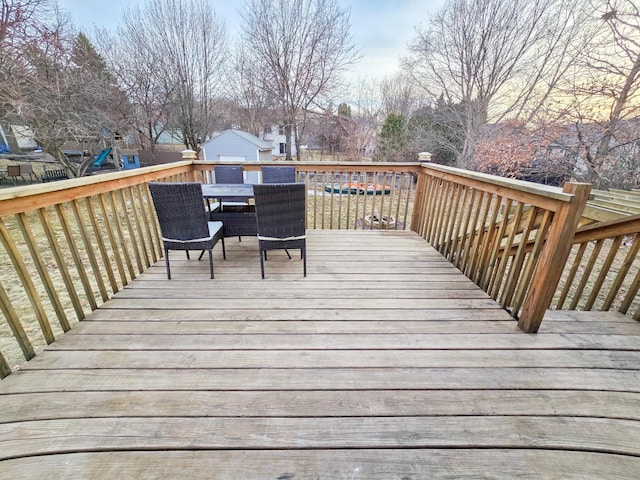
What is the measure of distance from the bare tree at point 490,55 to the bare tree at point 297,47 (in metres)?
2.93

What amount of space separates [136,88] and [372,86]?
34.2 ft

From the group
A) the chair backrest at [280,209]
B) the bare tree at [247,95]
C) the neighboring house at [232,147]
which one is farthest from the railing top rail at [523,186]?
the bare tree at [247,95]

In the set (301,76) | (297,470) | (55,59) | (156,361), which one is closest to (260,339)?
(156,361)

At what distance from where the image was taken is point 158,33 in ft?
35.1

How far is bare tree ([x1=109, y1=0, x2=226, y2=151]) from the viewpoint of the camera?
410 inches

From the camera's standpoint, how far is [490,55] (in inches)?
389

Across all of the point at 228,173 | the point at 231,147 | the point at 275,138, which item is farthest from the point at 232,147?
the point at 228,173

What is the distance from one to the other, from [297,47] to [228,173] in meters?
10.1

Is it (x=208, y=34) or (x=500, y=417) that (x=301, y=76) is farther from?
(x=500, y=417)

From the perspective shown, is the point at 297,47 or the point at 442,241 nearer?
the point at 442,241

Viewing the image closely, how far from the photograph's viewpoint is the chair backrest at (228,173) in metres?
3.79

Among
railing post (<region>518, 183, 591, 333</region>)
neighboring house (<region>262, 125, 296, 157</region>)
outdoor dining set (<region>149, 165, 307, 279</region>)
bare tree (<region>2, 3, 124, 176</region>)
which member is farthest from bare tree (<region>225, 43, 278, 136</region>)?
railing post (<region>518, 183, 591, 333</region>)

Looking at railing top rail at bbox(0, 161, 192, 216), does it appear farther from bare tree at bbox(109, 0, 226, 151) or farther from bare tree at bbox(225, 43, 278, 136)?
bare tree at bbox(225, 43, 278, 136)

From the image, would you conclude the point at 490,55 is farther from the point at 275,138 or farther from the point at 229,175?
the point at 275,138
